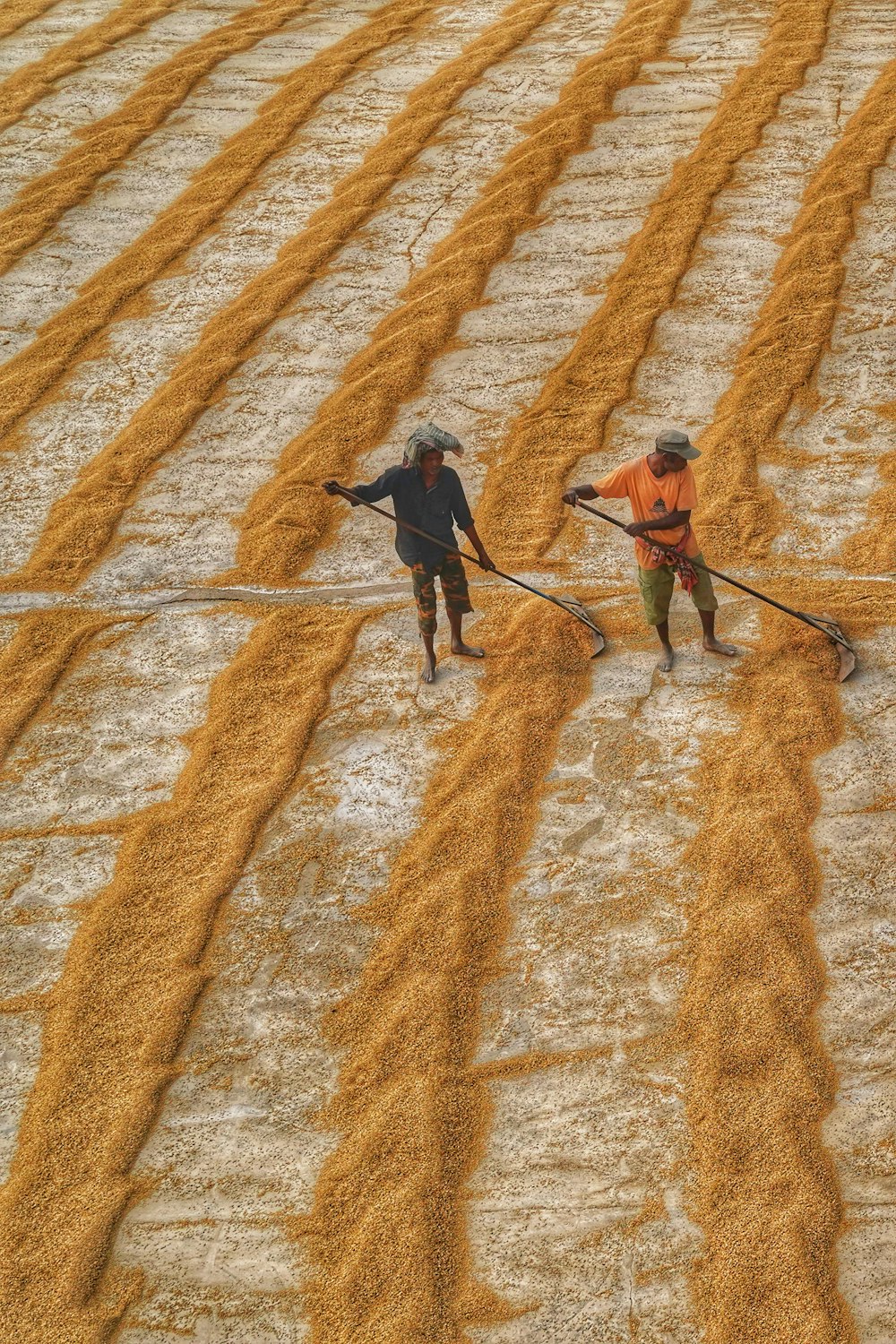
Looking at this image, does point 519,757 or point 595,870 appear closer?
point 595,870

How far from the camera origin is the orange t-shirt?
6148mm

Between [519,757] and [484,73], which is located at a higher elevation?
[484,73]

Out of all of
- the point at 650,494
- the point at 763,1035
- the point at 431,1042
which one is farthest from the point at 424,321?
the point at 763,1035

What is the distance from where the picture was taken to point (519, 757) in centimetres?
621

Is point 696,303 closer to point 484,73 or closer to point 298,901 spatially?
point 484,73

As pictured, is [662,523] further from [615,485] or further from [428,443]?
[428,443]

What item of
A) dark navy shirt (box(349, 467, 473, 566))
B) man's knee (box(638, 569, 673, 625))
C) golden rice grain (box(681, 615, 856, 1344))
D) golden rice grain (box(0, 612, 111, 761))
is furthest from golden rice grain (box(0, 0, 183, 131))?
Result: golden rice grain (box(681, 615, 856, 1344))

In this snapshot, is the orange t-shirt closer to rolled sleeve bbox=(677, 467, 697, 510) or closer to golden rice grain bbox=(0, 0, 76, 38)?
rolled sleeve bbox=(677, 467, 697, 510)

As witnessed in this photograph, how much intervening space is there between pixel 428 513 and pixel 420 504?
58 mm

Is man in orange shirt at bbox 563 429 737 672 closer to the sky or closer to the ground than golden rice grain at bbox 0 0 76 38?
closer to the ground

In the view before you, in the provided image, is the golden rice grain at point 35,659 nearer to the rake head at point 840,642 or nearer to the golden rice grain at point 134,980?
the golden rice grain at point 134,980

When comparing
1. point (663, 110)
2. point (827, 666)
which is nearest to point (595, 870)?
point (827, 666)

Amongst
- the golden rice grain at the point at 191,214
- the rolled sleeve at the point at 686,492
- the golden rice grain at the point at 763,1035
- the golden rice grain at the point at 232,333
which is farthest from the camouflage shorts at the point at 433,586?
the golden rice grain at the point at 191,214

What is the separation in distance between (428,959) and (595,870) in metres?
0.83
